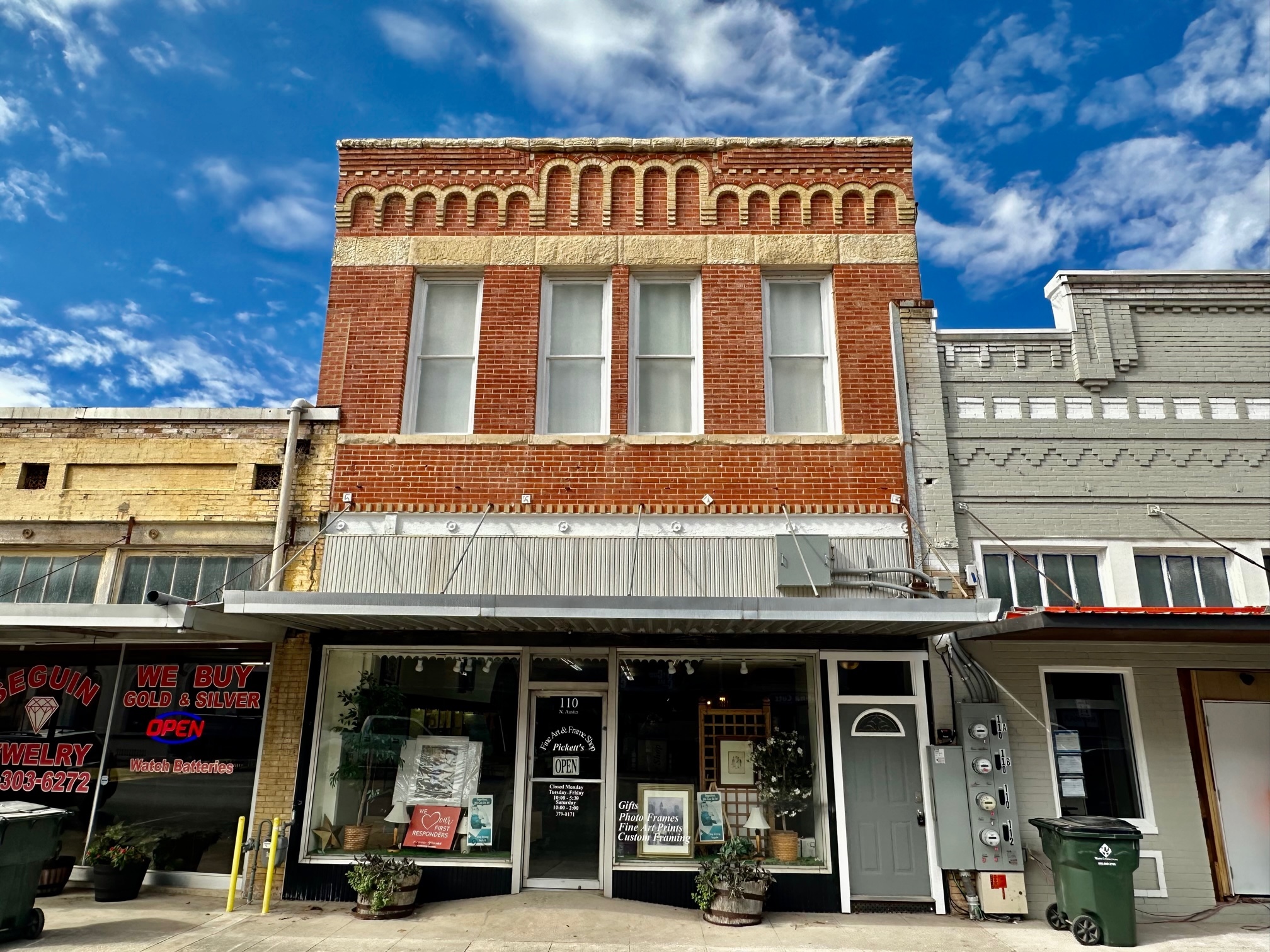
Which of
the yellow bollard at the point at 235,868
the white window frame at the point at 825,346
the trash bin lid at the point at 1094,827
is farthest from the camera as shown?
the white window frame at the point at 825,346

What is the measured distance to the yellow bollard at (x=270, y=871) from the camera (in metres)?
8.34

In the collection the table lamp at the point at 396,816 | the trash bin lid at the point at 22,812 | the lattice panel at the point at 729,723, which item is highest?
the lattice panel at the point at 729,723

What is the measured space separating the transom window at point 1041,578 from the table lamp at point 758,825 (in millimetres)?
3433

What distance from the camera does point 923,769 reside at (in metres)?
8.88

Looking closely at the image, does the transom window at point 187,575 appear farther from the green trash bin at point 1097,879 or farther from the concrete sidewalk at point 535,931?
the green trash bin at point 1097,879

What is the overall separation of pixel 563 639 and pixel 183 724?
176 inches

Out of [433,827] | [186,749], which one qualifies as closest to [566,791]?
[433,827]

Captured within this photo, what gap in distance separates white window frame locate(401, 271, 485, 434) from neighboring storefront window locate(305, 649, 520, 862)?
2.79 meters

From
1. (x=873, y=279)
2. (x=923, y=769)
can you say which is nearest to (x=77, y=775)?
(x=923, y=769)

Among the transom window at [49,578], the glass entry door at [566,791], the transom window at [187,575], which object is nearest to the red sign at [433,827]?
the glass entry door at [566,791]

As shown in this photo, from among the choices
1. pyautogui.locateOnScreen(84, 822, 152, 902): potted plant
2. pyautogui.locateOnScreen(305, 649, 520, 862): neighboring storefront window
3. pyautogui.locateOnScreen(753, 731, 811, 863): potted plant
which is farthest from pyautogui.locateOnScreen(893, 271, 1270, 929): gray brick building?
pyautogui.locateOnScreen(84, 822, 152, 902): potted plant

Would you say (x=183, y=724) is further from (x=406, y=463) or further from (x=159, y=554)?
(x=406, y=463)

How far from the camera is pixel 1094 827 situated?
7.82 metres

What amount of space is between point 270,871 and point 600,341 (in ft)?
22.1
